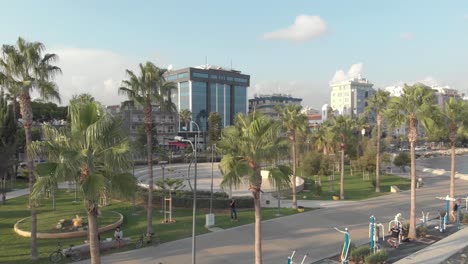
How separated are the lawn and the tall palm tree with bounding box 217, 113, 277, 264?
10474 mm

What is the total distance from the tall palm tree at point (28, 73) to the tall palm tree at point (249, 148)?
9.61 m

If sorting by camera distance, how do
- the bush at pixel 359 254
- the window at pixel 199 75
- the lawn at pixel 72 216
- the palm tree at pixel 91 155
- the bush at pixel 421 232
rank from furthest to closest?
the window at pixel 199 75 < the bush at pixel 421 232 < the lawn at pixel 72 216 < the bush at pixel 359 254 < the palm tree at pixel 91 155

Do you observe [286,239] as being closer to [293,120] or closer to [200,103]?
[293,120]

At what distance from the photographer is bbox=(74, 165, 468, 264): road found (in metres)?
19.1

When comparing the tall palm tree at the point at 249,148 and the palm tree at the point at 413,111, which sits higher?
the palm tree at the point at 413,111

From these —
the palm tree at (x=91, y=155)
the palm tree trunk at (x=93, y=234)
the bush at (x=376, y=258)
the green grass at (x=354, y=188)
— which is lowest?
the green grass at (x=354, y=188)

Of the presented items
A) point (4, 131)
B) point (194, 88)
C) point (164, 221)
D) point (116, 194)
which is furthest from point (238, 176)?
point (194, 88)

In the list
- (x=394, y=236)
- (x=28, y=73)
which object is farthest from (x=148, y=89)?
(x=394, y=236)

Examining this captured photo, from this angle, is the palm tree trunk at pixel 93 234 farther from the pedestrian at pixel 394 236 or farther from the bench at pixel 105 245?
the pedestrian at pixel 394 236

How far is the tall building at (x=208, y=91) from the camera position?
133125mm

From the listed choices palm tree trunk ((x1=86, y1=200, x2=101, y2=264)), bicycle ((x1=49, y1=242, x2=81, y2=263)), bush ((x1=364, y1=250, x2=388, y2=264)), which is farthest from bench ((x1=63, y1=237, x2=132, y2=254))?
bush ((x1=364, y1=250, x2=388, y2=264))

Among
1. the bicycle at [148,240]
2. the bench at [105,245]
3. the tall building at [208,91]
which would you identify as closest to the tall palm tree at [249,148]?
the bicycle at [148,240]

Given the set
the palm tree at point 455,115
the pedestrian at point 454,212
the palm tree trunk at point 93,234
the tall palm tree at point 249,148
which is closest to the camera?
the palm tree trunk at point 93,234

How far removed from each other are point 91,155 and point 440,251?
18516 millimetres
